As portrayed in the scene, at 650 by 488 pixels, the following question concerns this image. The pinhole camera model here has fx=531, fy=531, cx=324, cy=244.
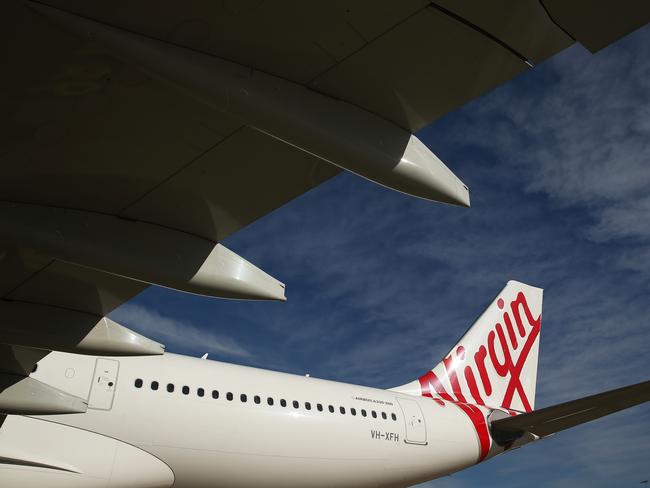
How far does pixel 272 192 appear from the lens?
3881mm

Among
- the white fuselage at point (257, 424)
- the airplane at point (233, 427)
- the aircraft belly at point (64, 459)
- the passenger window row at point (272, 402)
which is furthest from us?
the passenger window row at point (272, 402)

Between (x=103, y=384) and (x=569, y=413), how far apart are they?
8277mm

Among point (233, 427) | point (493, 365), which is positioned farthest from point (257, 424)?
point (493, 365)

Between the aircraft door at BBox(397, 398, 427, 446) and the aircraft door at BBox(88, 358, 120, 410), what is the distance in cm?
554

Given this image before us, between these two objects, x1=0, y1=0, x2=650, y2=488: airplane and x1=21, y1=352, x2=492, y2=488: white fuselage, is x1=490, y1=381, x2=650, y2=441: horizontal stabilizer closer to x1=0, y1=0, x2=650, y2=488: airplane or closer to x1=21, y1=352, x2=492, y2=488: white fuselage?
x1=21, y1=352, x2=492, y2=488: white fuselage

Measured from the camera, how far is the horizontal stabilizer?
8.83 metres

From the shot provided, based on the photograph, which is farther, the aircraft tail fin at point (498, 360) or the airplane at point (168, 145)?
the aircraft tail fin at point (498, 360)

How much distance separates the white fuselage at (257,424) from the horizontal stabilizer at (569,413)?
91 centimetres

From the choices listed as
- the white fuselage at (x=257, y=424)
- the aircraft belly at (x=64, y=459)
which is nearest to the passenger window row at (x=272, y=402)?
the white fuselage at (x=257, y=424)

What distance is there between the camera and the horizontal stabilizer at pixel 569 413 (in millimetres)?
8828

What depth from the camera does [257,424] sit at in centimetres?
891

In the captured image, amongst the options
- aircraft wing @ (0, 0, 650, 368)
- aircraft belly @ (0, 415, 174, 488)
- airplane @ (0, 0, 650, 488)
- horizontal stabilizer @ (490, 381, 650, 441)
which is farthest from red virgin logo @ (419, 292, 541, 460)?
aircraft wing @ (0, 0, 650, 368)

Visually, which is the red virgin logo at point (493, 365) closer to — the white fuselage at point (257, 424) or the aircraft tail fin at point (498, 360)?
the aircraft tail fin at point (498, 360)

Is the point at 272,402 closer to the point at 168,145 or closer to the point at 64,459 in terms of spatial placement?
the point at 64,459
